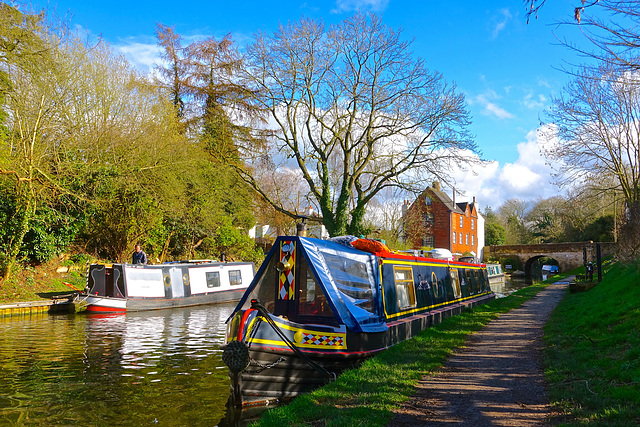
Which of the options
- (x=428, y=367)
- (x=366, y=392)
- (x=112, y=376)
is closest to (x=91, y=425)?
(x=112, y=376)

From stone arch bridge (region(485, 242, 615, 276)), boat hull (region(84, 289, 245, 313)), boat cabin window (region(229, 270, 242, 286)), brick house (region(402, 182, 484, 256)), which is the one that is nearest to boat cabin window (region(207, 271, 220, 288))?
boat hull (region(84, 289, 245, 313))

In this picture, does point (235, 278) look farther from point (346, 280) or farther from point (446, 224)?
point (446, 224)

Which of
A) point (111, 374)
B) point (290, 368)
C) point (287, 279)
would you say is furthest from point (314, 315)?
point (111, 374)

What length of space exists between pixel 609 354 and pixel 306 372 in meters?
4.10

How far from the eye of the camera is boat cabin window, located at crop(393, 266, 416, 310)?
945cm

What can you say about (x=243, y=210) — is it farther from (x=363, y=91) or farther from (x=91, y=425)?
(x=91, y=425)

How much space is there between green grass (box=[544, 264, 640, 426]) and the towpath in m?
0.23

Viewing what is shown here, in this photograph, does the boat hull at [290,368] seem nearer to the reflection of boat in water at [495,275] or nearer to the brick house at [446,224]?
the reflection of boat in water at [495,275]

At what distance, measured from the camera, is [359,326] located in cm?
732

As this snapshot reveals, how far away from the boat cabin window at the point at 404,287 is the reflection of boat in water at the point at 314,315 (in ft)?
0.07

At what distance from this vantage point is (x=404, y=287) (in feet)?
32.3

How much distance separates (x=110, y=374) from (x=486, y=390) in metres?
5.85

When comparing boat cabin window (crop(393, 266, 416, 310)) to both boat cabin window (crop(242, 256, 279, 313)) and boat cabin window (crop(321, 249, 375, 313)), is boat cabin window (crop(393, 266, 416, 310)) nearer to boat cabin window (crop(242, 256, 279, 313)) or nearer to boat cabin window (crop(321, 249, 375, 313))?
boat cabin window (crop(321, 249, 375, 313))

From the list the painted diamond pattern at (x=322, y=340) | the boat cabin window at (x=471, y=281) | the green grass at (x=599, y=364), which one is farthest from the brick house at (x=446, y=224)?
the painted diamond pattern at (x=322, y=340)
